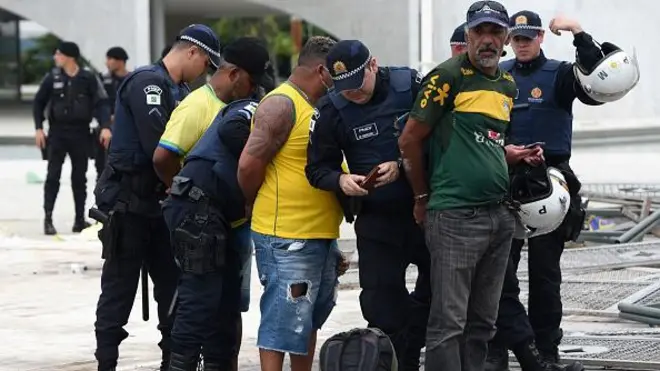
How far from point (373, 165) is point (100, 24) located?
16.6m

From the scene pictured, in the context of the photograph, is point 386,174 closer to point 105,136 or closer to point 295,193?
point 295,193

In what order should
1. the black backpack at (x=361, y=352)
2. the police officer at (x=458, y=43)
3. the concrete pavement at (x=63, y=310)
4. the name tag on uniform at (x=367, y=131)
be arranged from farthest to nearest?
the concrete pavement at (x=63, y=310) → the police officer at (x=458, y=43) → the name tag on uniform at (x=367, y=131) → the black backpack at (x=361, y=352)

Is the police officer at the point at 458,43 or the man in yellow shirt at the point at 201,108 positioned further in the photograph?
the police officer at the point at 458,43

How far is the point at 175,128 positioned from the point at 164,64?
49cm

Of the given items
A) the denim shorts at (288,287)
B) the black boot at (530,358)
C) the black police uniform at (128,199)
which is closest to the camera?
the denim shorts at (288,287)

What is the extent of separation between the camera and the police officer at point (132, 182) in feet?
21.0

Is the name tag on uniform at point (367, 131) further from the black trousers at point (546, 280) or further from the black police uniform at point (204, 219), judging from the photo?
the black trousers at point (546, 280)

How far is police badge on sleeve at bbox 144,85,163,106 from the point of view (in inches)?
249

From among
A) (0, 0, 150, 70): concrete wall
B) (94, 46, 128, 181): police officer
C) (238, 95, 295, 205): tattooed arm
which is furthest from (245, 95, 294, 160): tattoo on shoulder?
(0, 0, 150, 70): concrete wall

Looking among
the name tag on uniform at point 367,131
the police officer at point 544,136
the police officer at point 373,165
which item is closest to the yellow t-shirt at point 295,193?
the police officer at point 373,165

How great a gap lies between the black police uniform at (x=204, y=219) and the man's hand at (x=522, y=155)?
3.80ft

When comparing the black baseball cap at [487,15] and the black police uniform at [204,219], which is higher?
the black baseball cap at [487,15]

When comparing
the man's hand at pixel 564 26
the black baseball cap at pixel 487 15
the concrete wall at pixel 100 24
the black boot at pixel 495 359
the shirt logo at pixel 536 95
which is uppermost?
the black baseball cap at pixel 487 15

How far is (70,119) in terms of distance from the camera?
12477 millimetres
